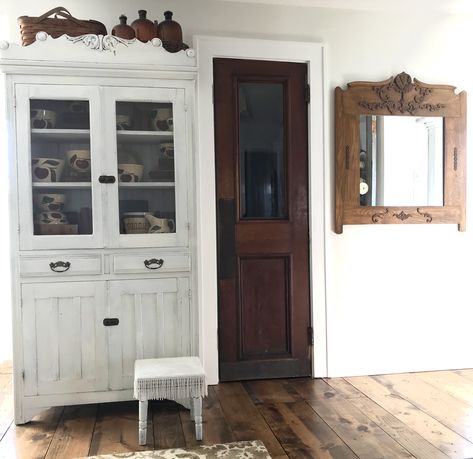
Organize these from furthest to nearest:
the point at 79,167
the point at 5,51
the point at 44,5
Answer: the point at 44,5 < the point at 79,167 < the point at 5,51

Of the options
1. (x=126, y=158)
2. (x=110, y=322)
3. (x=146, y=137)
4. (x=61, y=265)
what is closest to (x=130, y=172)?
(x=126, y=158)

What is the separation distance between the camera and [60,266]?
237cm

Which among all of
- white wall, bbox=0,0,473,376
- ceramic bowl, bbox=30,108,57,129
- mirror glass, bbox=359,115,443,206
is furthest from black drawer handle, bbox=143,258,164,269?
mirror glass, bbox=359,115,443,206

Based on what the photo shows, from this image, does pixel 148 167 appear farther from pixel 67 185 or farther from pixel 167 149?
pixel 67 185

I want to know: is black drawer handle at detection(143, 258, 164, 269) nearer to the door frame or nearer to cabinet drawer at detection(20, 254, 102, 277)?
cabinet drawer at detection(20, 254, 102, 277)

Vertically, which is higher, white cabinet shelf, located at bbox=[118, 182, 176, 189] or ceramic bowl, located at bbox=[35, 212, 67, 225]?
white cabinet shelf, located at bbox=[118, 182, 176, 189]

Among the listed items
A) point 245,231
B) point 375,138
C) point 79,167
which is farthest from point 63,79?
point 375,138

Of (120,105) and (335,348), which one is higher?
(120,105)

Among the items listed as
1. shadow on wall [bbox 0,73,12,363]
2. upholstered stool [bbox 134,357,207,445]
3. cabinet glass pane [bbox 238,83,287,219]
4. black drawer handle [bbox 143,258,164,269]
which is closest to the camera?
upholstered stool [bbox 134,357,207,445]

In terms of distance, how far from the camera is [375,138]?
305 centimetres

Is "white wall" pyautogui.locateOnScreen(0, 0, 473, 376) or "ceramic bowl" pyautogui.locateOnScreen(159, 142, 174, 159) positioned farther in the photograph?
"white wall" pyautogui.locateOnScreen(0, 0, 473, 376)

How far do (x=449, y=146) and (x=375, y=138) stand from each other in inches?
20.4

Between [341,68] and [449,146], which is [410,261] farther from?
[341,68]

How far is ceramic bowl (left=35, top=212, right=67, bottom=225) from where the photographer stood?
2.38 m
